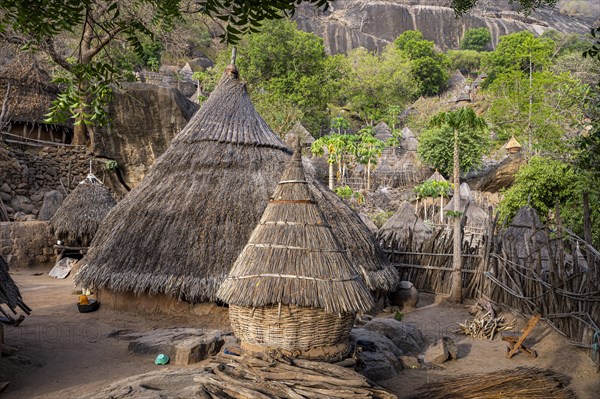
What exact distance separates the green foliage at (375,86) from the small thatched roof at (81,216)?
28.7 metres

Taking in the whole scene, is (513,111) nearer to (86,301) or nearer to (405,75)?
(405,75)

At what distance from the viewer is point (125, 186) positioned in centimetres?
1817

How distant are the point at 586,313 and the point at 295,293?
431 centimetres

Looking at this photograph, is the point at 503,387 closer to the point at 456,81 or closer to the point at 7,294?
the point at 7,294

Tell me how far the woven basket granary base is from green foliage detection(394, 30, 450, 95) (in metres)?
42.7

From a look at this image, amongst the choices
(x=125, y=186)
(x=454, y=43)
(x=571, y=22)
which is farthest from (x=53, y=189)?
(x=571, y=22)

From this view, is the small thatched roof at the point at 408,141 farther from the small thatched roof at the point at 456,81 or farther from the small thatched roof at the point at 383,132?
the small thatched roof at the point at 456,81

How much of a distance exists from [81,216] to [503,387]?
12.8 metres

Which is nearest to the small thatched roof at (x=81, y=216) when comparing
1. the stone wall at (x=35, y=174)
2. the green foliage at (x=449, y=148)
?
the stone wall at (x=35, y=174)

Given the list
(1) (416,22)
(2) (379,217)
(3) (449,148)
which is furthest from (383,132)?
(1) (416,22)

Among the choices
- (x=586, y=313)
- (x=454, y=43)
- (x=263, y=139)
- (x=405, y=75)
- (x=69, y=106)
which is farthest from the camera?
(x=454, y=43)

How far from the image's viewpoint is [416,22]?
52.4 m

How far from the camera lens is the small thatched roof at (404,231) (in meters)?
12.0

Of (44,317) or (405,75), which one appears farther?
(405,75)
